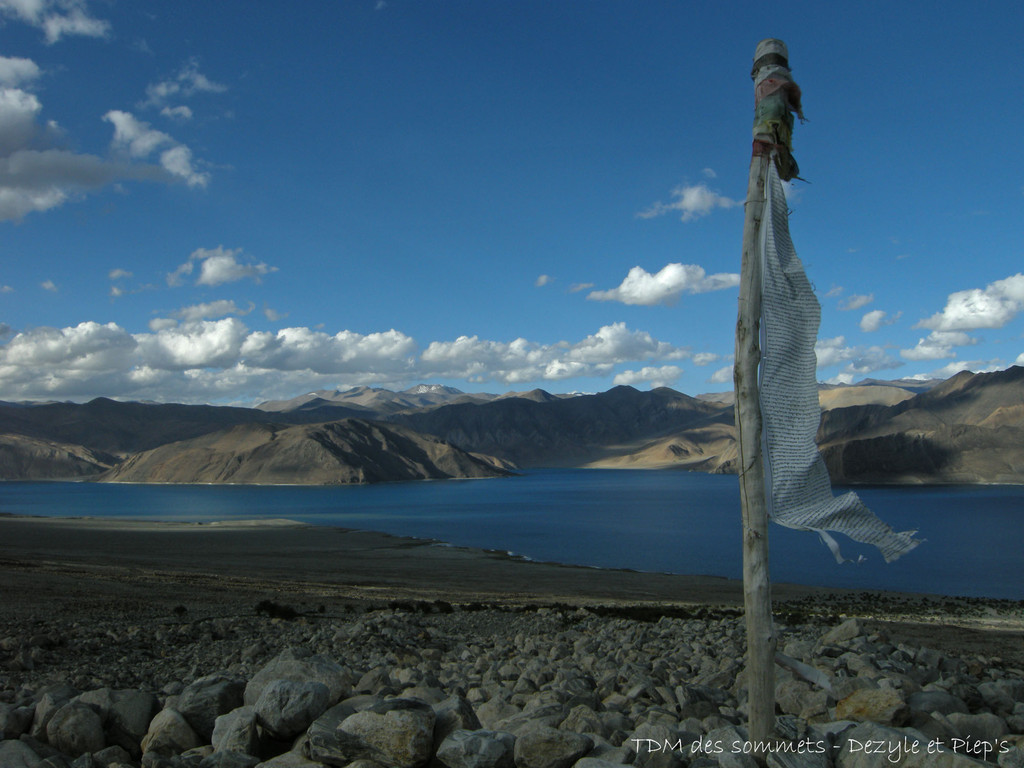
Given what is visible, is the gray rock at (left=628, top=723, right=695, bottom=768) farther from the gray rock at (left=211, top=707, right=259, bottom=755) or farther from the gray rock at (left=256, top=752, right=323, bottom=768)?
the gray rock at (left=211, top=707, right=259, bottom=755)

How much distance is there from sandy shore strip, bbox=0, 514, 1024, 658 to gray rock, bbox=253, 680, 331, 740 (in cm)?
1299

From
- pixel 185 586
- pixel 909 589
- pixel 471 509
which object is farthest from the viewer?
pixel 471 509

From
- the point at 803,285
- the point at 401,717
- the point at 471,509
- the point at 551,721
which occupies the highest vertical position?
the point at 803,285

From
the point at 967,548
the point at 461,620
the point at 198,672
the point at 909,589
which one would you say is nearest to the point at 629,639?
the point at 461,620

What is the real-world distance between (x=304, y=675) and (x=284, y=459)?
17917cm

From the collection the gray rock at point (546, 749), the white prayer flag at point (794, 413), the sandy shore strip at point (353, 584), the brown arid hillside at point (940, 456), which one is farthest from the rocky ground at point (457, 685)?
the brown arid hillside at point (940, 456)

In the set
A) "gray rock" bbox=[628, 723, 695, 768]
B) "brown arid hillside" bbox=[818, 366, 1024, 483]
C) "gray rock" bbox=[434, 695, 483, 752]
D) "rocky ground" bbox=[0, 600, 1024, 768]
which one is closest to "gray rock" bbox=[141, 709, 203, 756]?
"rocky ground" bbox=[0, 600, 1024, 768]

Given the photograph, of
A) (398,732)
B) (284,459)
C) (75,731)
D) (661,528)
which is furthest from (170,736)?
(284,459)

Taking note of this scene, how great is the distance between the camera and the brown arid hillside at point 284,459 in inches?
6703

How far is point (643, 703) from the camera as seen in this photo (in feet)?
19.9

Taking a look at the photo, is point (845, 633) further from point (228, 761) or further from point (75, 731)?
point (75, 731)

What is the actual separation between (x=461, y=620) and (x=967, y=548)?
4576cm

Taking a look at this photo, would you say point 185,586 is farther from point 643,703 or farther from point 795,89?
point 795,89

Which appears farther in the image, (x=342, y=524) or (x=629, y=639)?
(x=342, y=524)
